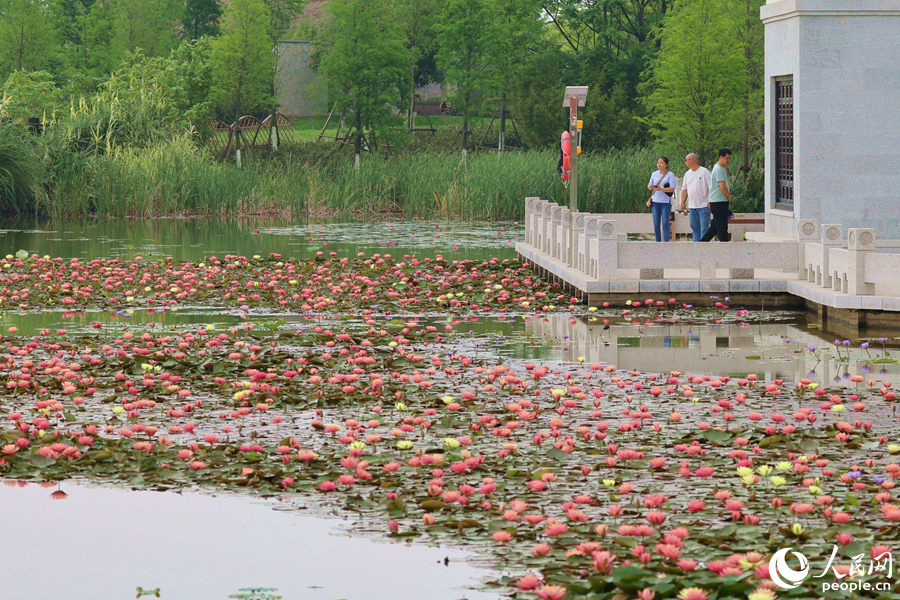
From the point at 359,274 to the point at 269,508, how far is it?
518 inches

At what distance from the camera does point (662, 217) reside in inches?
787

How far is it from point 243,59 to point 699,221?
117 feet

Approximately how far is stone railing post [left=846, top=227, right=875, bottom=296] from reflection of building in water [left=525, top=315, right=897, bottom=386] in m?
0.77

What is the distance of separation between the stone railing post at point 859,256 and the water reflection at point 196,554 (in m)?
9.48

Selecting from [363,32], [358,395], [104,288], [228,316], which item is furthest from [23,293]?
[363,32]

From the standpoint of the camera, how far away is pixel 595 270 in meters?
17.1

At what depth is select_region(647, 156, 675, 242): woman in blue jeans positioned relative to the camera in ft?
Result: 64.5

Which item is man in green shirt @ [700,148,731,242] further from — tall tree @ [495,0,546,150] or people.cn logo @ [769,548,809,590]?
tall tree @ [495,0,546,150]

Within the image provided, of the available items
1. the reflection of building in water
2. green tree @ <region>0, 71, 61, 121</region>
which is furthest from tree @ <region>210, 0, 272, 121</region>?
the reflection of building in water

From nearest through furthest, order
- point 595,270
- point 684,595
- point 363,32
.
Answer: point 684,595 → point 595,270 → point 363,32

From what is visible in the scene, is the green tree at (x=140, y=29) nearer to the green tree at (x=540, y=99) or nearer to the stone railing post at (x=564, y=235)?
the green tree at (x=540, y=99)

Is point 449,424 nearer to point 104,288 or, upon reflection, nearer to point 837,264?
point 837,264

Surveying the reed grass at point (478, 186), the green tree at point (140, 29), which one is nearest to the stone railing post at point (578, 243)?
the reed grass at point (478, 186)

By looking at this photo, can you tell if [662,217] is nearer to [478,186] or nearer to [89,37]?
[478,186]
